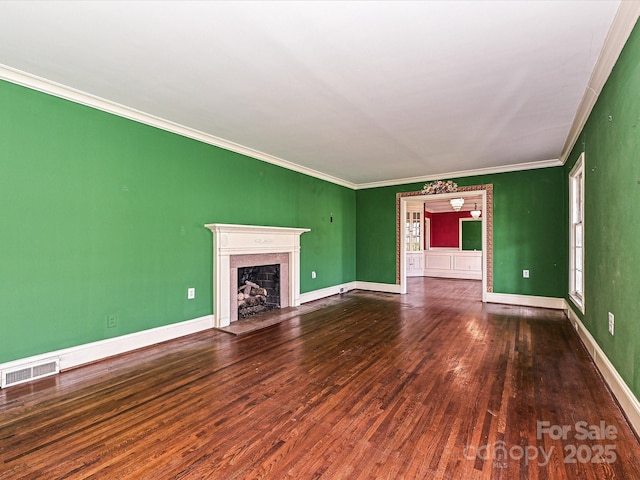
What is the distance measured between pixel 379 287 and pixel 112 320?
5323 mm

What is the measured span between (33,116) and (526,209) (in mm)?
6813

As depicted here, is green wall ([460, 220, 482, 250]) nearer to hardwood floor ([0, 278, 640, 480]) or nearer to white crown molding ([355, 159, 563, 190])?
white crown molding ([355, 159, 563, 190])

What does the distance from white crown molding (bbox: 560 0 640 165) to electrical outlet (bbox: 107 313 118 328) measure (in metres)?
4.60

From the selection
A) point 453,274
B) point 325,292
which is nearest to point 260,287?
point 325,292

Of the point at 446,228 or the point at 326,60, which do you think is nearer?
the point at 326,60

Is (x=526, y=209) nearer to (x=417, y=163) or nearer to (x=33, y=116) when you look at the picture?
(x=417, y=163)

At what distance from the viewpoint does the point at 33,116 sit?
272cm

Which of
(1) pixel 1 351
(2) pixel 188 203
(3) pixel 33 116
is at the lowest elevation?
(1) pixel 1 351

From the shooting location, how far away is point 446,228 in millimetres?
10758

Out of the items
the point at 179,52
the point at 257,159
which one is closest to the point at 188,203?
the point at 257,159

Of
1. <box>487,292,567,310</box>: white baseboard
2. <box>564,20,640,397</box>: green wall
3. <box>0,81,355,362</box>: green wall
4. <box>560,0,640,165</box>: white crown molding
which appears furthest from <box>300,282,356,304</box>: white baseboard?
<box>560,0,640,165</box>: white crown molding

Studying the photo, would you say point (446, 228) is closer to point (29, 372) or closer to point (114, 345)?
point (114, 345)

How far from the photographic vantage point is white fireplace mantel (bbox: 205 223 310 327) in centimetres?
421

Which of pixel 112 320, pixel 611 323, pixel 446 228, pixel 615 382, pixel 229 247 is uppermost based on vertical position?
pixel 446 228
